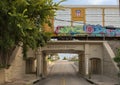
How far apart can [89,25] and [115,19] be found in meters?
3.85

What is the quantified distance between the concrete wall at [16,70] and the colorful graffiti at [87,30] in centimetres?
795

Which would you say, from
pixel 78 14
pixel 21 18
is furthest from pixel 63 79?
pixel 21 18

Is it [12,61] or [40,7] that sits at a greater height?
[40,7]

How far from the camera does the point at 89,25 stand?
51969mm

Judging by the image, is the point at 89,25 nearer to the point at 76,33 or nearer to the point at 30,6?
the point at 76,33

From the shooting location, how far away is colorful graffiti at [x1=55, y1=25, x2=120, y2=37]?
169 ft

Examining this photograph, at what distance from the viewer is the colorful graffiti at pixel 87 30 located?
51469mm

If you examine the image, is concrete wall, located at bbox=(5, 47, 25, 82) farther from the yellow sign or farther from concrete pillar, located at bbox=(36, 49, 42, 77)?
the yellow sign

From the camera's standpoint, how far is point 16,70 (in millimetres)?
43375

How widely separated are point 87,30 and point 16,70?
13.5 m

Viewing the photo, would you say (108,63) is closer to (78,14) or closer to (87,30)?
(87,30)

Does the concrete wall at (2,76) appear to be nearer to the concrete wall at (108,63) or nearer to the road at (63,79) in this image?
the road at (63,79)

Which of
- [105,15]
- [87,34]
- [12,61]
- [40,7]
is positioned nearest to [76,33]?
[87,34]

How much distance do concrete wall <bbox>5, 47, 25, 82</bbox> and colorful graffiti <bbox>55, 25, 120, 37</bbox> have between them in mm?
7954
